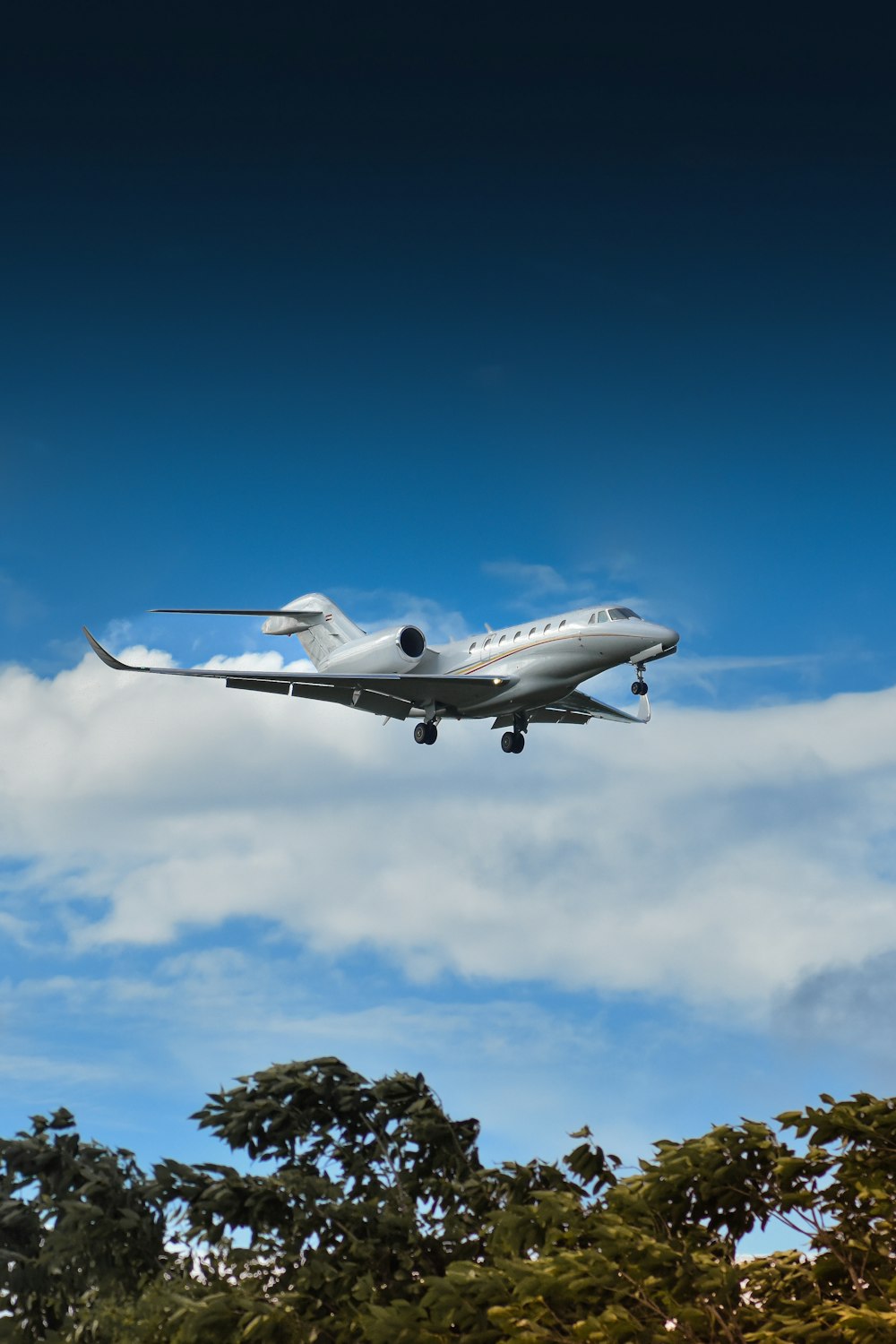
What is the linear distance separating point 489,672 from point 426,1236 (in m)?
22.3

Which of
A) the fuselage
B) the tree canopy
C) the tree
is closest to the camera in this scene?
the tree canopy

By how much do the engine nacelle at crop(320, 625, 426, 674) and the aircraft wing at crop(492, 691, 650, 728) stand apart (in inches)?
131

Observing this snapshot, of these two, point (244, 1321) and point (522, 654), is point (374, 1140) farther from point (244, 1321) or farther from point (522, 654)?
point (522, 654)

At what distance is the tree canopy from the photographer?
15.7 m

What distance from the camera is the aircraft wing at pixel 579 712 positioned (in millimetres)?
43062

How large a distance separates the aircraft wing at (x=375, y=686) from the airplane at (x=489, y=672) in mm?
27

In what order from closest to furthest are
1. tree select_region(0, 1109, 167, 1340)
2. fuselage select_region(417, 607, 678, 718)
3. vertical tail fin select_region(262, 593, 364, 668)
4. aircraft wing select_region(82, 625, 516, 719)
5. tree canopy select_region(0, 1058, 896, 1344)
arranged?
1. tree canopy select_region(0, 1058, 896, 1344)
2. tree select_region(0, 1109, 167, 1340)
3. fuselage select_region(417, 607, 678, 718)
4. aircraft wing select_region(82, 625, 516, 719)
5. vertical tail fin select_region(262, 593, 364, 668)

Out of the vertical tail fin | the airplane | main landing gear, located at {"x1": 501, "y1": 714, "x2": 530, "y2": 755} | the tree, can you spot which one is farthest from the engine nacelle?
the tree

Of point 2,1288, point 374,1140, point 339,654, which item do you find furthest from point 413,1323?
point 339,654

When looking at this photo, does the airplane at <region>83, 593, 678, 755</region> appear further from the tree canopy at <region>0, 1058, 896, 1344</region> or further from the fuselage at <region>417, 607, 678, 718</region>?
the tree canopy at <region>0, 1058, 896, 1344</region>

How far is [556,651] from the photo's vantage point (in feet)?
126

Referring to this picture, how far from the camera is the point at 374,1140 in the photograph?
2166 centimetres

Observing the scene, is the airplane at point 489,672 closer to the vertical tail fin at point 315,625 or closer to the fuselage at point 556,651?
the fuselage at point 556,651

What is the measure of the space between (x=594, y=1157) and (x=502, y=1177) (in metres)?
1.40
